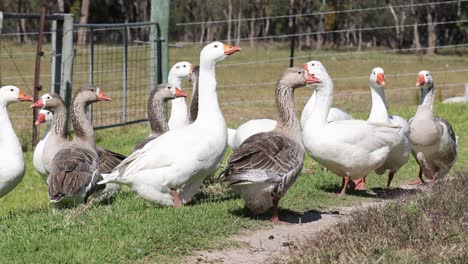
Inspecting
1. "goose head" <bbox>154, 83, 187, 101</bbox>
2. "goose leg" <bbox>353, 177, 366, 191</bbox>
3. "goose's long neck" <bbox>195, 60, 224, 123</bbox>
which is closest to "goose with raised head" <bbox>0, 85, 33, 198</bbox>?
"goose head" <bbox>154, 83, 187, 101</bbox>

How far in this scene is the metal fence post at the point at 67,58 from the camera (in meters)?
15.0

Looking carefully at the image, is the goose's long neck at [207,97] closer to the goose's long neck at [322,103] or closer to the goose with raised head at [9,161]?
the goose's long neck at [322,103]

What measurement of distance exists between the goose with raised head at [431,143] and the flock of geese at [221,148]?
0.01 metres

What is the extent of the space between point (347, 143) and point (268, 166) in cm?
183

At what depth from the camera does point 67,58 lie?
15.1 metres

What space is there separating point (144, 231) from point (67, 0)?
62.7 meters

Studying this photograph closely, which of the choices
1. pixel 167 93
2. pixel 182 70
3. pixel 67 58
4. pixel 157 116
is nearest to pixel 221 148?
pixel 157 116

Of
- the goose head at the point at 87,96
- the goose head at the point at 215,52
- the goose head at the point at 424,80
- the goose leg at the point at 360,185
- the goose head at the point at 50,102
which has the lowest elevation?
the goose leg at the point at 360,185

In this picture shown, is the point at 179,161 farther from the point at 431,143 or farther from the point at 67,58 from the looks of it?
the point at 67,58

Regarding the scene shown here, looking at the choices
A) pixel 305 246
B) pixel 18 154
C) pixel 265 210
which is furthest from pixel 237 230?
pixel 18 154

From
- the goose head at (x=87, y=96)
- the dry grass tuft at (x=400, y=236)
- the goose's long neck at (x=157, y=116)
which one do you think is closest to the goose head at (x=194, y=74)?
the goose's long neck at (x=157, y=116)

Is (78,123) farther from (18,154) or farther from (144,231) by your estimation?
(144,231)

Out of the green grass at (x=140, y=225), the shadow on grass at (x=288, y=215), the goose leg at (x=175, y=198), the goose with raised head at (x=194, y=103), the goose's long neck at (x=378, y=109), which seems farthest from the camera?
the goose with raised head at (x=194, y=103)

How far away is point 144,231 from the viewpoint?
731 cm
